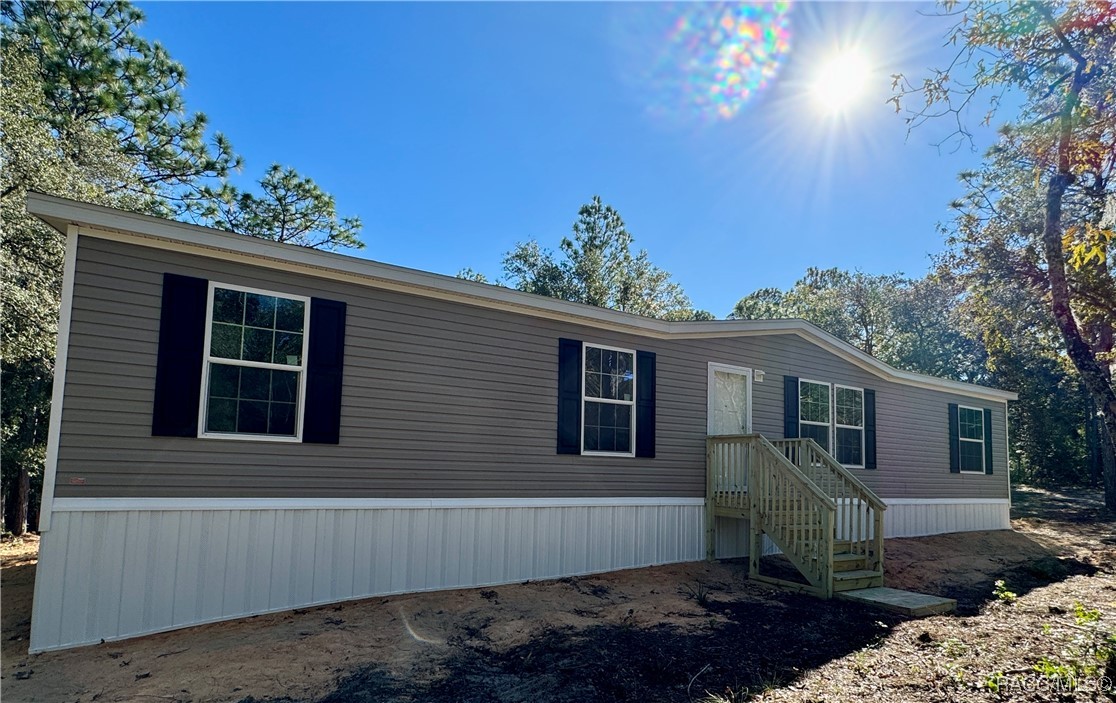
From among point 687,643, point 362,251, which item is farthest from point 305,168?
point 687,643

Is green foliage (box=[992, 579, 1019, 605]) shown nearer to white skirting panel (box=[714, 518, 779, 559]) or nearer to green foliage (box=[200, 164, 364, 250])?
white skirting panel (box=[714, 518, 779, 559])

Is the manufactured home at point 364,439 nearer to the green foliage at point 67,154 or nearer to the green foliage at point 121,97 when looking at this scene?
the green foliage at point 67,154

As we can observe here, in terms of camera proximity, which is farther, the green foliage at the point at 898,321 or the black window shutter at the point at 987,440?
the green foliage at the point at 898,321

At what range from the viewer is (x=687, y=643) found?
524 centimetres

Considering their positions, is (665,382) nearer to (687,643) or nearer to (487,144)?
(687,643)

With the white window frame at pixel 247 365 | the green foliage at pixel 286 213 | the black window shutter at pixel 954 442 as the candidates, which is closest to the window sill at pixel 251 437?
the white window frame at pixel 247 365

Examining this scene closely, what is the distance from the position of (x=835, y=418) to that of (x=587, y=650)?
23.6 ft

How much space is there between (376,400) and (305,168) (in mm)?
12712

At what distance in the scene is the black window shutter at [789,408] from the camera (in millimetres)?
9852

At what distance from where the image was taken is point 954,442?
1263cm

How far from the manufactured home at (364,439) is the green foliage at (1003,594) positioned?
129 cm

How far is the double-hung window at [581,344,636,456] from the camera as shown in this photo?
795cm

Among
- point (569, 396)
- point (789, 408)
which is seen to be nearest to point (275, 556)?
point (569, 396)

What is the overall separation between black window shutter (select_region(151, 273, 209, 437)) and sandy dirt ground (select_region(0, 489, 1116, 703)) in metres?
1.73
